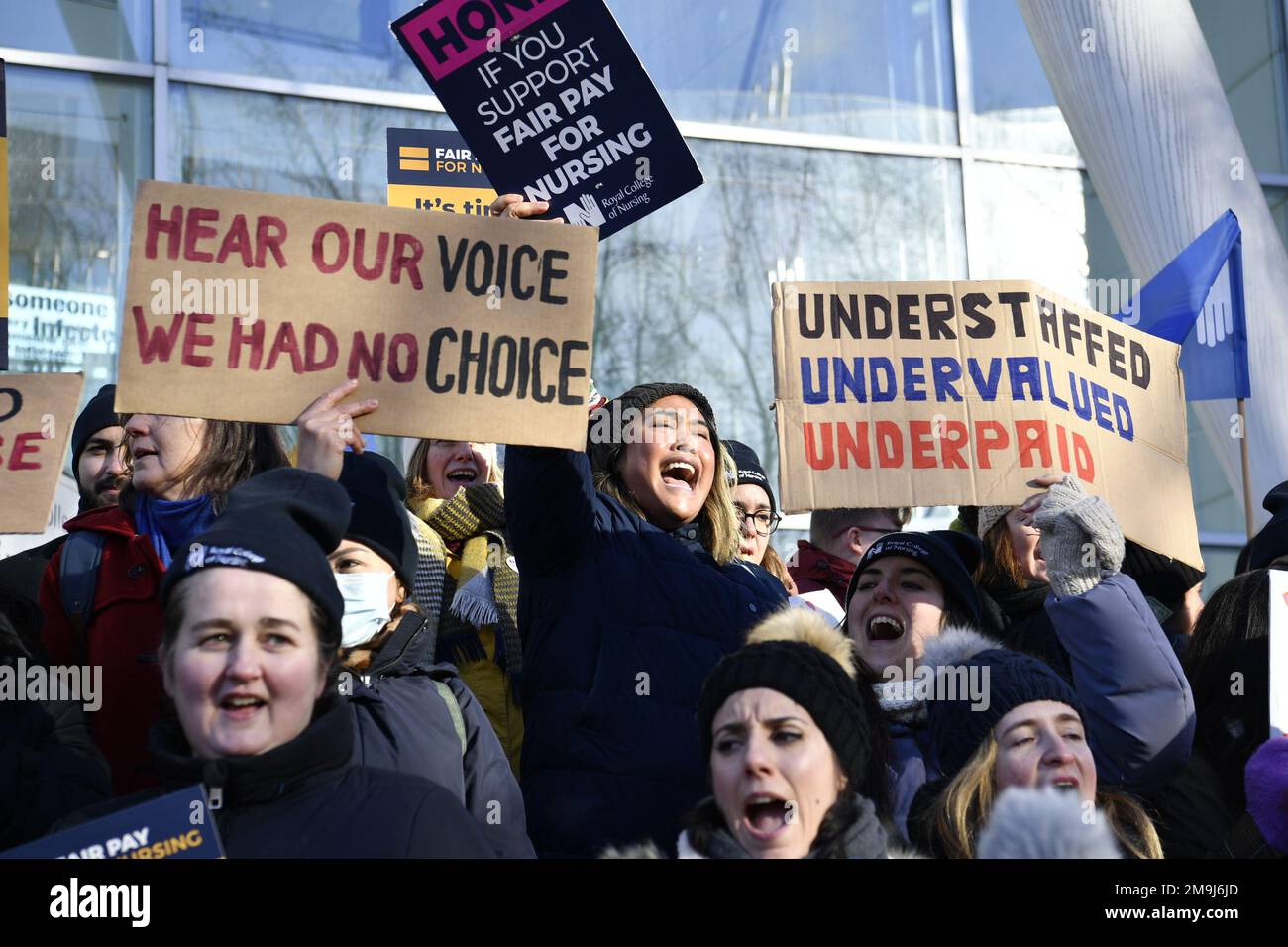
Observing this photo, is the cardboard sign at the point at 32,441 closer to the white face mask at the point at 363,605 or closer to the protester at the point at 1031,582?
the white face mask at the point at 363,605

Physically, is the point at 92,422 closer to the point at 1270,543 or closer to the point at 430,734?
the point at 430,734

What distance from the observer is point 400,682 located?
3502mm

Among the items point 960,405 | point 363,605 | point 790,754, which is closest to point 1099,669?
point 790,754

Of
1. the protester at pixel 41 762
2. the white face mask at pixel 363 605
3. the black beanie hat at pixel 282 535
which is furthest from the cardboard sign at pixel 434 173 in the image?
A: the black beanie hat at pixel 282 535

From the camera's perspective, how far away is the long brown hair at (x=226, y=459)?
13.0 ft

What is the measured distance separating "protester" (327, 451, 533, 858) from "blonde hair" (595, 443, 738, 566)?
512mm

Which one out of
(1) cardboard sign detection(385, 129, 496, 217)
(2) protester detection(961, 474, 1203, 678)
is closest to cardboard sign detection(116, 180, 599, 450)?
(2) protester detection(961, 474, 1203, 678)

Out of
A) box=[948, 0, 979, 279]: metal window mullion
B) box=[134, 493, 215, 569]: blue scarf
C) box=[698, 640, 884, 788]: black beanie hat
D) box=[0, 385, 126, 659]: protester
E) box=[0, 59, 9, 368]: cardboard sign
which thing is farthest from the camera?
box=[948, 0, 979, 279]: metal window mullion

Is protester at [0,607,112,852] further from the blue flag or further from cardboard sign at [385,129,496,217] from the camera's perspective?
the blue flag

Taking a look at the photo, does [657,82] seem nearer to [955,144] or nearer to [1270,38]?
[955,144]

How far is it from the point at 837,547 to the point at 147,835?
2.90 m

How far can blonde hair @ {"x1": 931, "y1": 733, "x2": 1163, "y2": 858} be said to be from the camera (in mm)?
3270
